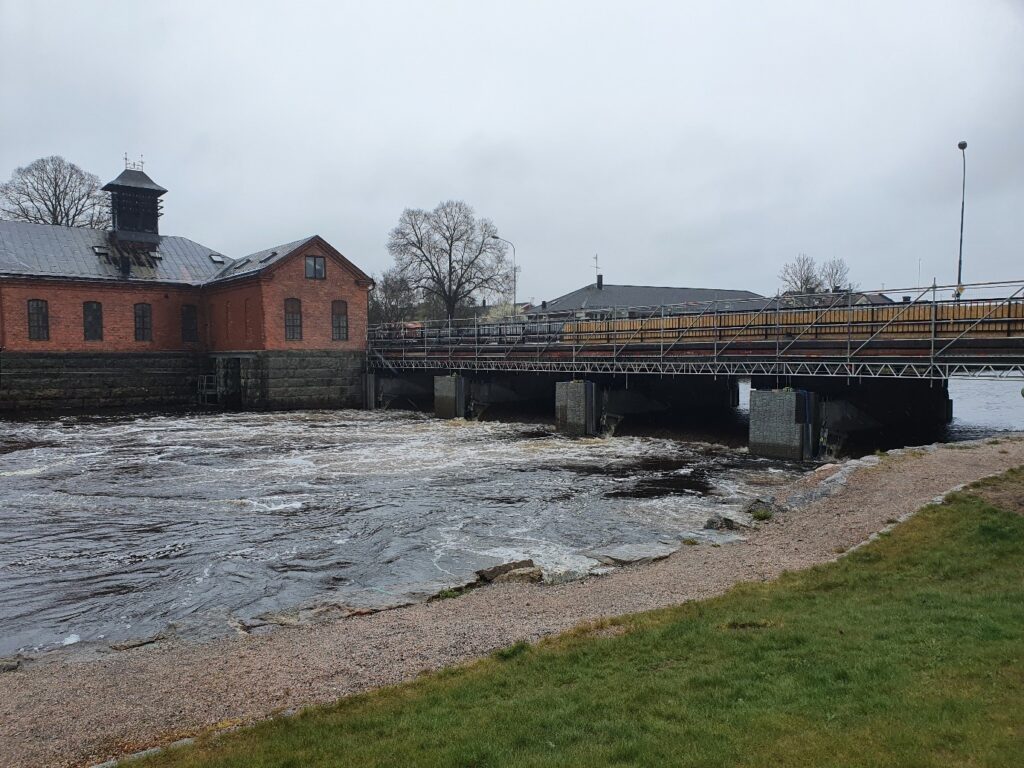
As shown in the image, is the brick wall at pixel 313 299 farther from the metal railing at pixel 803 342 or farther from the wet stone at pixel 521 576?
the wet stone at pixel 521 576

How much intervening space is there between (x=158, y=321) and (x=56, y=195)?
19.8 meters

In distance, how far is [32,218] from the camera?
5691 centimetres

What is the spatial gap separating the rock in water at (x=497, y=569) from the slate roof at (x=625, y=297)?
157 ft

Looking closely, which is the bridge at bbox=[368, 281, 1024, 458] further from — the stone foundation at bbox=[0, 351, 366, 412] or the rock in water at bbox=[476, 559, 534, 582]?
the rock in water at bbox=[476, 559, 534, 582]

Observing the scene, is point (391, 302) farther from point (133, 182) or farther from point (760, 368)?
point (760, 368)

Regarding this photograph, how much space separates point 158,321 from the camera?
4700 cm

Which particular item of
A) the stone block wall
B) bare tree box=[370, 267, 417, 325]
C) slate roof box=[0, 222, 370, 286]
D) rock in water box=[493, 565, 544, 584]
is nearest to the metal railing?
the stone block wall

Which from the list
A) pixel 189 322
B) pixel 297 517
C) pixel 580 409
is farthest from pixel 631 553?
pixel 189 322

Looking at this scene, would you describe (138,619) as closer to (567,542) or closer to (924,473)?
(567,542)

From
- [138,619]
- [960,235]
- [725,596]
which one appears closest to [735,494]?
[725,596]

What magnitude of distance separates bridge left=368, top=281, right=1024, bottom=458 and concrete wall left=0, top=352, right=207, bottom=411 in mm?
15901

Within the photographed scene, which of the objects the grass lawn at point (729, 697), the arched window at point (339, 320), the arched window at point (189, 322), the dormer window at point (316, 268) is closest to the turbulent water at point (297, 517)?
the grass lawn at point (729, 697)

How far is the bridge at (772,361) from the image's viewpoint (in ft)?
67.6

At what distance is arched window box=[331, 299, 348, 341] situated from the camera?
45.6m
